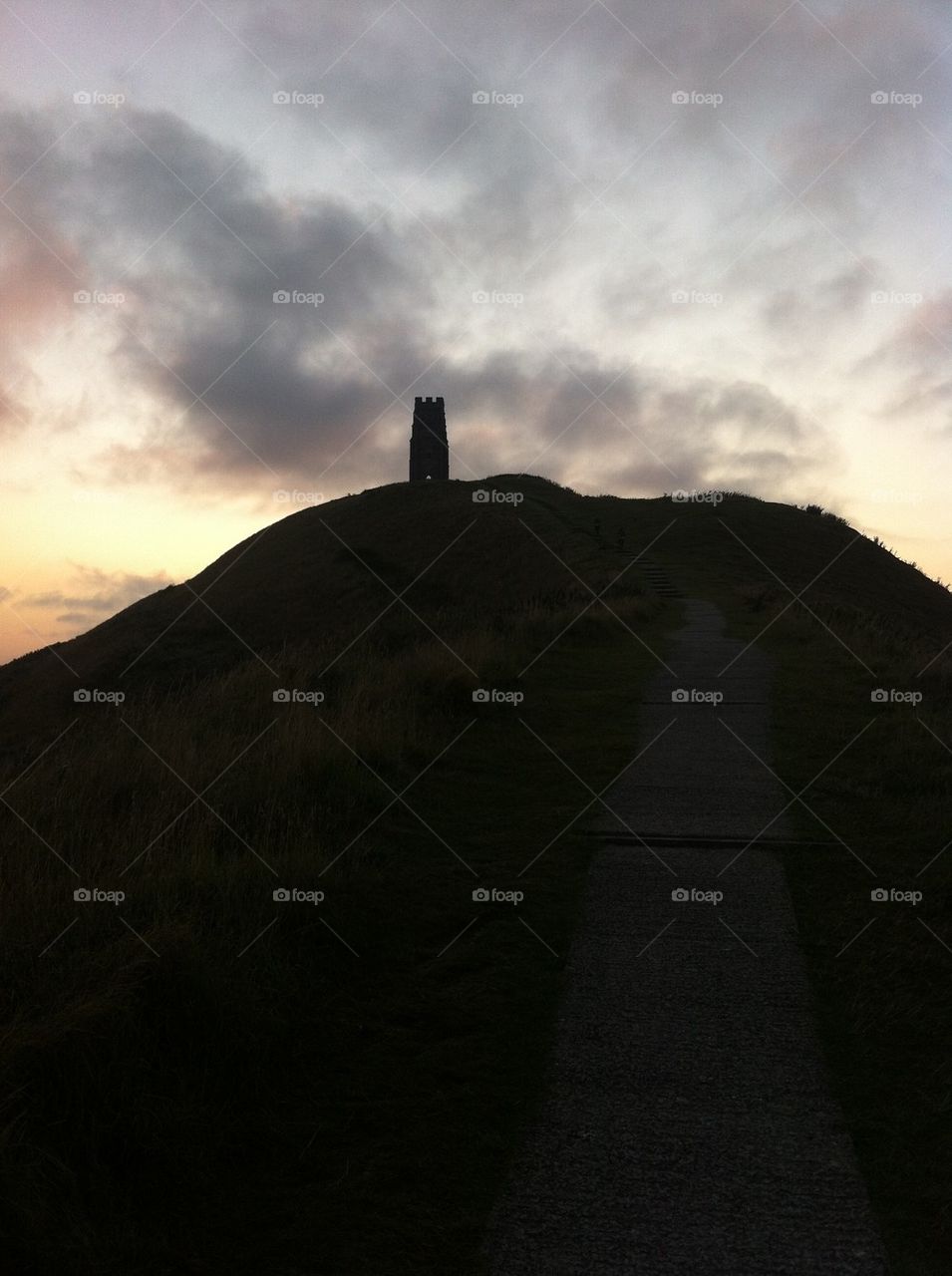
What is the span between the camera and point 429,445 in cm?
A: 9000

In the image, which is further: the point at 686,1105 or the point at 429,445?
the point at 429,445

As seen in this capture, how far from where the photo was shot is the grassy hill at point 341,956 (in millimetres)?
3406

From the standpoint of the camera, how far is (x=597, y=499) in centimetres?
7875

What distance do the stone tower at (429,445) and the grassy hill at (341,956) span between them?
250 feet

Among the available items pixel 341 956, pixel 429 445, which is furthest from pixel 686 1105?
pixel 429 445

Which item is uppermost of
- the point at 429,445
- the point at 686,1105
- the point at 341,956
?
the point at 429,445

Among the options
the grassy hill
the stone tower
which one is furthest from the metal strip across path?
the stone tower

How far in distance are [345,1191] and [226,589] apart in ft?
211

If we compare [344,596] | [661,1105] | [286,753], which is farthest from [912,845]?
[344,596]

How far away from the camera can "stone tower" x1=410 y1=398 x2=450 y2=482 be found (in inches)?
3529

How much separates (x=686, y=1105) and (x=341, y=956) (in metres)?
2.00

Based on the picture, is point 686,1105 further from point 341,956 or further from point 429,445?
point 429,445

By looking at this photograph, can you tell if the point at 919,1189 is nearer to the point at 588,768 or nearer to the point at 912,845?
the point at 912,845

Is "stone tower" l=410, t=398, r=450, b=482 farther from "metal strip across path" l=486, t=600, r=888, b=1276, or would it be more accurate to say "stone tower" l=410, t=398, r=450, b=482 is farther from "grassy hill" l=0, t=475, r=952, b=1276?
"metal strip across path" l=486, t=600, r=888, b=1276
